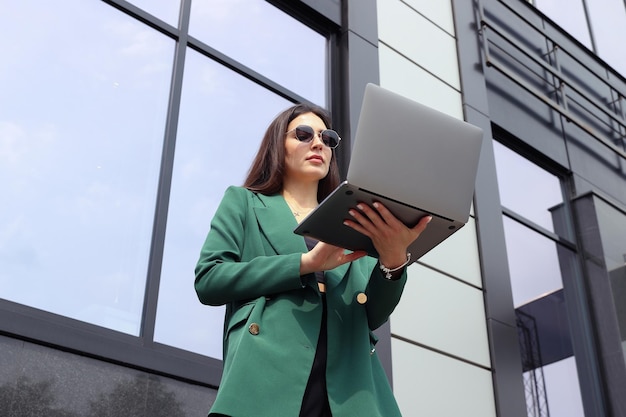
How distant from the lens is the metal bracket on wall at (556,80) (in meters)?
8.09

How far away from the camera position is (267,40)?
6371 millimetres

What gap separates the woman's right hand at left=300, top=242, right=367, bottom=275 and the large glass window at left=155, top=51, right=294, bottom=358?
2.45 metres

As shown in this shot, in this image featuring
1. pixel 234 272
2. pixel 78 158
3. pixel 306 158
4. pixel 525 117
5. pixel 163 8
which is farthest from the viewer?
pixel 525 117

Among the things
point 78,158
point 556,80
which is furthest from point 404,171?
point 556,80

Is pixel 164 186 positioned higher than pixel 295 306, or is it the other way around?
pixel 164 186

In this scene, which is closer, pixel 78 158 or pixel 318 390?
pixel 318 390

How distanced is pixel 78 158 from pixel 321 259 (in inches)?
110

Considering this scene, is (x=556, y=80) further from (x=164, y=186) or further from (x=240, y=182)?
(x=164, y=186)

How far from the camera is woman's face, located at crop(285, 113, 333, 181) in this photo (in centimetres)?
270

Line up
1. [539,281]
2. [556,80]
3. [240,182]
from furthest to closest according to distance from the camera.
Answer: [556,80], [539,281], [240,182]

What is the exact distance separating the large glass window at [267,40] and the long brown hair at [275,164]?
3.19 meters

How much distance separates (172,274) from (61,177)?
785 mm

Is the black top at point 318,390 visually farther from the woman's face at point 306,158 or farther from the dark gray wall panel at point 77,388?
the dark gray wall panel at point 77,388

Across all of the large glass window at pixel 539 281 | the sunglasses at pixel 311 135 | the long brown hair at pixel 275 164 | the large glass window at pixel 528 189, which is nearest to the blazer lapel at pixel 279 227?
the long brown hair at pixel 275 164
